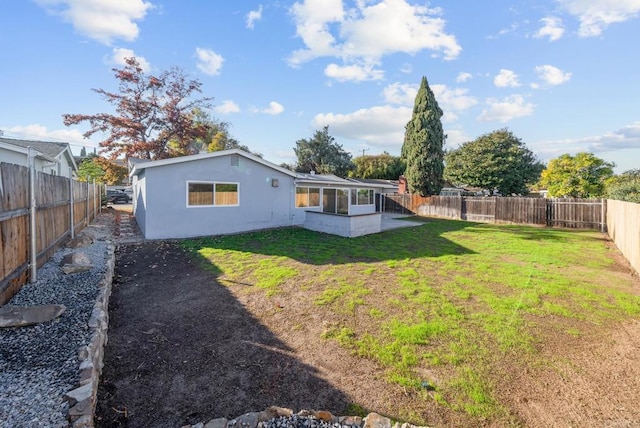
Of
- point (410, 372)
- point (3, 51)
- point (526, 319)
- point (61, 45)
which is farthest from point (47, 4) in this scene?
point (526, 319)

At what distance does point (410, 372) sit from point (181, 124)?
93.0 ft

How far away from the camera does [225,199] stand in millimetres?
12203

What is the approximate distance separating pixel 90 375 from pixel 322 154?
113 ft

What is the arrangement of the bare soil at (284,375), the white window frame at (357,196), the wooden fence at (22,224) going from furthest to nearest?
the white window frame at (357,196) < the wooden fence at (22,224) < the bare soil at (284,375)

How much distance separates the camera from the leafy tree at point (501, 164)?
25281 mm

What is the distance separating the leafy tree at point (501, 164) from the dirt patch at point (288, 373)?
24129mm

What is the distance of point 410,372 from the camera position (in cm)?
329

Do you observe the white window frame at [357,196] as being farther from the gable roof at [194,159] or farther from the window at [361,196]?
the gable roof at [194,159]

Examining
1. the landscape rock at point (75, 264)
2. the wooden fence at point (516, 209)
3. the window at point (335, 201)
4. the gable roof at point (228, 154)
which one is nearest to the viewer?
the landscape rock at point (75, 264)

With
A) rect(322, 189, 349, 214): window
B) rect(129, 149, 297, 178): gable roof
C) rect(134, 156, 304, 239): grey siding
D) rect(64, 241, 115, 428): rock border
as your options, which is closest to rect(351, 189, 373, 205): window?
rect(322, 189, 349, 214): window

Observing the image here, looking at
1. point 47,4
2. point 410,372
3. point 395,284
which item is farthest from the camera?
point 47,4

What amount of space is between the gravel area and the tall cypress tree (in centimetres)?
2143

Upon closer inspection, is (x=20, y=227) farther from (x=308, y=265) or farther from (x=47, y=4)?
(x=47, y=4)

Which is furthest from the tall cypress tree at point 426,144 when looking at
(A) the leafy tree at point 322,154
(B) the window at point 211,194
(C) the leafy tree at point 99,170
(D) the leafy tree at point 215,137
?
(C) the leafy tree at point 99,170
